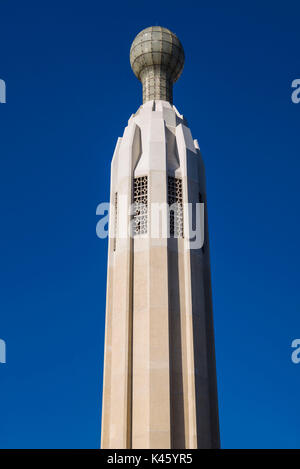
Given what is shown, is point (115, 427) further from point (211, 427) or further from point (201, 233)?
point (201, 233)

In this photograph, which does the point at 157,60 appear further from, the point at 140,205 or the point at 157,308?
the point at 157,308

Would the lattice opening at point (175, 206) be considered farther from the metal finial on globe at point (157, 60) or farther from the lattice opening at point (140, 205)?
the metal finial on globe at point (157, 60)

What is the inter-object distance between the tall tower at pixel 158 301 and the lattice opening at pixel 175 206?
2.0 inches

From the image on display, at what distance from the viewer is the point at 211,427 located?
26.1m

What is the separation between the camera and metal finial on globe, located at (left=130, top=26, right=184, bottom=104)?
34.3 metres

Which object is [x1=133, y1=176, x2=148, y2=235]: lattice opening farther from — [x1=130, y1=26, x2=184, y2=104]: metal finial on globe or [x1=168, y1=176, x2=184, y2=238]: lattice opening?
[x1=130, y1=26, x2=184, y2=104]: metal finial on globe

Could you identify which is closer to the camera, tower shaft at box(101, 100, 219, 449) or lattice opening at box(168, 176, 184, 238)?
tower shaft at box(101, 100, 219, 449)

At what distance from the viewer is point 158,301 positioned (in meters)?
26.6

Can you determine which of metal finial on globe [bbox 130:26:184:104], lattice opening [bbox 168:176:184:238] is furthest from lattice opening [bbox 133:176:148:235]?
metal finial on globe [bbox 130:26:184:104]

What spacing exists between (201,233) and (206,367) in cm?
668

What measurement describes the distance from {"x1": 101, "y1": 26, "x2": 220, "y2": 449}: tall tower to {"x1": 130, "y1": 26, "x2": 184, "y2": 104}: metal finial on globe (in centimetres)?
223

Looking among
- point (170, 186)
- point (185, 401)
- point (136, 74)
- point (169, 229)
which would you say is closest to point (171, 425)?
point (185, 401)

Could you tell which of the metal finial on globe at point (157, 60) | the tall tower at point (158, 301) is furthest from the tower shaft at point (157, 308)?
the metal finial on globe at point (157, 60)
